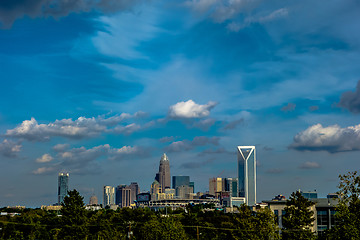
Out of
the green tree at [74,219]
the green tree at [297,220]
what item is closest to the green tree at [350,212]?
the green tree at [297,220]

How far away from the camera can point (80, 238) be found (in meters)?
77.1

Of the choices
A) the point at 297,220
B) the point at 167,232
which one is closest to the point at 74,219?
the point at 167,232

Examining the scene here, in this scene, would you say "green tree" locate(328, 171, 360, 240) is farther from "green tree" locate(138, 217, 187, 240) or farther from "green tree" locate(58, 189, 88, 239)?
"green tree" locate(58, 189, 88, 239)

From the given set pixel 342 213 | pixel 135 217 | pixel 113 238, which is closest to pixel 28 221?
pixel 135 217

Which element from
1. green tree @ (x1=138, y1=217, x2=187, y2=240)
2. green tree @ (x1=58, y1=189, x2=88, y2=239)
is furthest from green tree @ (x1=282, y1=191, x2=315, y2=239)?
green tree @ (x1=58, y1=189, x2=88, y2=239)

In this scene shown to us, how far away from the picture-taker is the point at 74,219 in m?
77.6

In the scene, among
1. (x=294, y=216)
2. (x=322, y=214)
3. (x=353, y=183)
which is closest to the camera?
(x=353, y=183)

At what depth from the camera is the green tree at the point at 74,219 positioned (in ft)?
253

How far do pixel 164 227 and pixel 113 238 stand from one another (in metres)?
8.61

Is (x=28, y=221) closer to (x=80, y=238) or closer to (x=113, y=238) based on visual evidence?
(x=80, y=238)

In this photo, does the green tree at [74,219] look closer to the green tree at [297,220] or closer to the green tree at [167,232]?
the green tree at [167,232]

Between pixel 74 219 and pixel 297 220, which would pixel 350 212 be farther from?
pixel 74 219

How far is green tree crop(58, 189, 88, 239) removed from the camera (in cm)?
7700

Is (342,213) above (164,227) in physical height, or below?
above
